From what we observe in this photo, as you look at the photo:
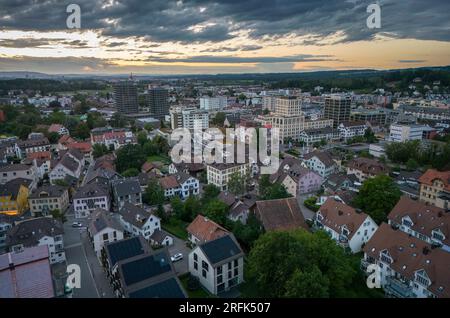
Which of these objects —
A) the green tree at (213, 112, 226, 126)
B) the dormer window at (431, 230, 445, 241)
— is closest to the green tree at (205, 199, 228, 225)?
the dormer window at (431, 230, 445, 241)

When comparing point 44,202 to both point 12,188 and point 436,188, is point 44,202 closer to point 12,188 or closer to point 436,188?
point 12,188

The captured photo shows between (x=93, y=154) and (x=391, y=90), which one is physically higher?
(x=391, y=90)

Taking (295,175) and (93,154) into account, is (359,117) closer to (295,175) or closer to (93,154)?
(295,175)

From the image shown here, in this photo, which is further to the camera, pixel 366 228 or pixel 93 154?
pixel 93 154

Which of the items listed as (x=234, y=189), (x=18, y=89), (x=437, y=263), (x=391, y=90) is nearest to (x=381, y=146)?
(x=234, y=189)

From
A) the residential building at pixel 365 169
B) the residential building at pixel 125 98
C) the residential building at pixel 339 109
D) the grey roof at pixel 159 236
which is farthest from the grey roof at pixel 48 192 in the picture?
the residential building at pixel 125 98

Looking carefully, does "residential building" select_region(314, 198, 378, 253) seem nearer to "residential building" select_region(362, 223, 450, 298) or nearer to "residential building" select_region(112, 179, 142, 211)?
"residential building" select_region(362, 223, 450, 298)
